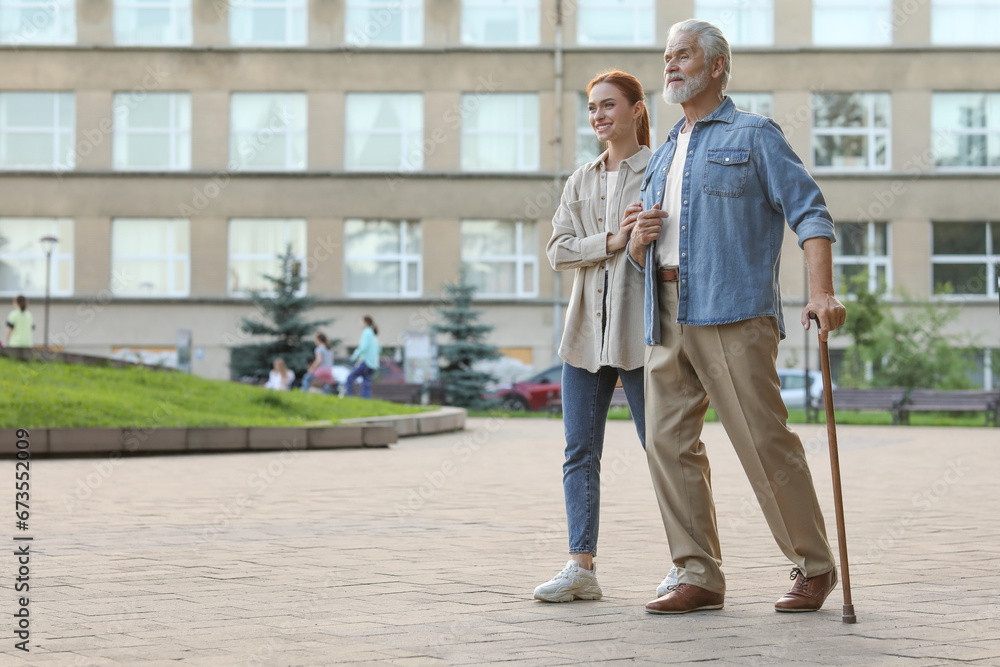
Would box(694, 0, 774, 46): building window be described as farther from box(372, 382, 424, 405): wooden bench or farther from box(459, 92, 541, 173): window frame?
box(372, 382, 424, 405): wooden bench

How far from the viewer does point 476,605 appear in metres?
4.67

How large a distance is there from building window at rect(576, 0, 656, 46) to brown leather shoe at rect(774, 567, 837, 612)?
32.7 meters

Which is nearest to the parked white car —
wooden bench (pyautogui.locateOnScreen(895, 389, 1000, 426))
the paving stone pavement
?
wooden bench (pyautogui.locateOnScreen(895, 389, 1000, 426))

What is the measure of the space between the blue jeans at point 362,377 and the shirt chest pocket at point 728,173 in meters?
20.5

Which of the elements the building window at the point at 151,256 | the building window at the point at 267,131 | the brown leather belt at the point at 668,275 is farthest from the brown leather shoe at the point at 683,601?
the building window at the point at 151,256

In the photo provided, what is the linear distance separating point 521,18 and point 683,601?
32805 mm

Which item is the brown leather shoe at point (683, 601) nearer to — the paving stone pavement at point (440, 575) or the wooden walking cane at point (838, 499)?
the paving stone pavement at point (440, 575)

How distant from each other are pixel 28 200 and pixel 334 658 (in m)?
34.1

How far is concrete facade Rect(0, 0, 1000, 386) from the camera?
115ft

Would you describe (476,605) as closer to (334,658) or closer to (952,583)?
(334,658)

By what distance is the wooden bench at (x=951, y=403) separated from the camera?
24984mm

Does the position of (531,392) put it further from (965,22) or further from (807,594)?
(807,594)

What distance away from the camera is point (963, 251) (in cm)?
3538

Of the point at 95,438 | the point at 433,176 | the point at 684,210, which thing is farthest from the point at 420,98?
the point at 684,210
